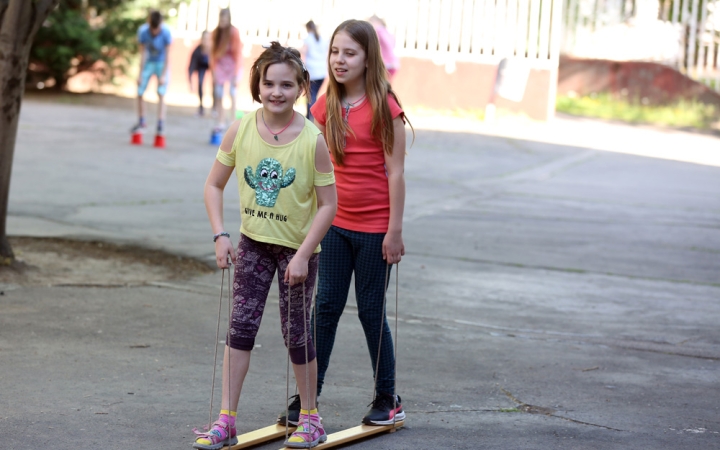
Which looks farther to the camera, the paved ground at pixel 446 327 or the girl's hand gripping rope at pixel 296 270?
the paved ground at pixel 446 327

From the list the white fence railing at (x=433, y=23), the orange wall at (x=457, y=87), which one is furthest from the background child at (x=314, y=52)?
the white fence railing at (x=433, y=23)

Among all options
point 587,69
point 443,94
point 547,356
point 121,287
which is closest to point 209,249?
point 121,287

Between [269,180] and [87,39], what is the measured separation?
17.3 metres

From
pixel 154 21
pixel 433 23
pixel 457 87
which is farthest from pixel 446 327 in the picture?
pixel 433 23

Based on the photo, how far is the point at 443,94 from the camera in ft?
75.3

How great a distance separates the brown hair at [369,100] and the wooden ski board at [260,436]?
3.71 feet

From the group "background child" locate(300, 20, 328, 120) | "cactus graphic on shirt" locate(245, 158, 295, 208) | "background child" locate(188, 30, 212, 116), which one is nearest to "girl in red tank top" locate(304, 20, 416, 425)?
"cactus graphic on shirt" locate(245, 158, 295, 208)

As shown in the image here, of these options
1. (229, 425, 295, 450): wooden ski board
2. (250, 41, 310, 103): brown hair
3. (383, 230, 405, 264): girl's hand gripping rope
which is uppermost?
(250, 41, 310, 103): brown hair

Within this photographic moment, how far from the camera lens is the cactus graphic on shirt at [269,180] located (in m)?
3.63

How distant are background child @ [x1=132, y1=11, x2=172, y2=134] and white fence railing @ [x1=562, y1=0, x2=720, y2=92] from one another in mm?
14465

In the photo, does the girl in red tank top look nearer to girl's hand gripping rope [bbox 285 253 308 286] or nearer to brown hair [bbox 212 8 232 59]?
girl's hand gripping rope [bbox 285 253 308 286]

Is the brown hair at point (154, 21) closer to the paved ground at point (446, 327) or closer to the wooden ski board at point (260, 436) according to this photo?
the paved ground at point (446, 327)

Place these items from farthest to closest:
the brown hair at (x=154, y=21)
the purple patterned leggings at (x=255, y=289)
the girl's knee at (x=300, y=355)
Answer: the brown hair at (x=154, y=21) → the girl's knee at (x=300, y=355) → the purple patterned leggings at (x=255, y=289)

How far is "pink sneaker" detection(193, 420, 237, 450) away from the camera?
3.57m
